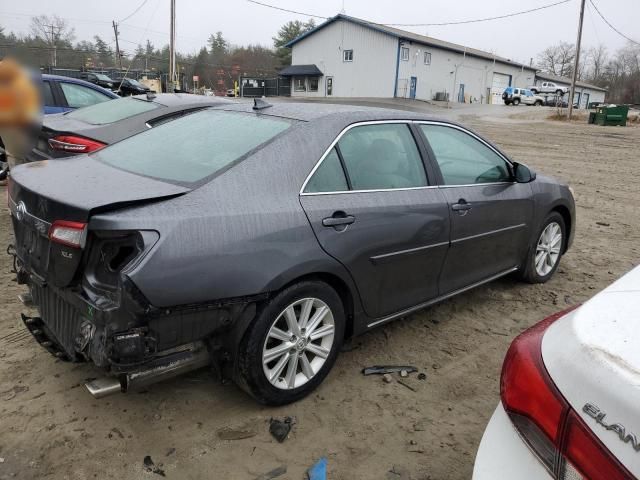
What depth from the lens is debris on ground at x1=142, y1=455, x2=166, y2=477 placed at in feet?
7.87

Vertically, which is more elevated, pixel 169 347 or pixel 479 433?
pixel 169 347

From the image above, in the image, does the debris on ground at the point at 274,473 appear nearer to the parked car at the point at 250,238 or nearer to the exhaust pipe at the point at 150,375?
the parked car at the point at 250,238

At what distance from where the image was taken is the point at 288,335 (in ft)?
9.14

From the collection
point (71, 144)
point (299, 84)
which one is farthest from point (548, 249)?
point (299, 84)

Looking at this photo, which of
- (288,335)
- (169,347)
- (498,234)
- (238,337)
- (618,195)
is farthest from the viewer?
(618,195)

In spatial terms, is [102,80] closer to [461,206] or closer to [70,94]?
[70,94]

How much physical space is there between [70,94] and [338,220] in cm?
733

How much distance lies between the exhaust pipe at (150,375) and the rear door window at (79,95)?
735cm

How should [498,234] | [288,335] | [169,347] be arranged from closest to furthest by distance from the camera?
1. [169,347]
2. [288,335]
3. [498,234]

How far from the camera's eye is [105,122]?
20.0ft

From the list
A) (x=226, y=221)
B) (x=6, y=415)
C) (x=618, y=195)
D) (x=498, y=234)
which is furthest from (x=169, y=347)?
(x=618, y=195)

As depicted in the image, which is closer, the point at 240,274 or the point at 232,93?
the point at 240,274

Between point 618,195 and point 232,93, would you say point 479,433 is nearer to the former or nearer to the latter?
point 618,195

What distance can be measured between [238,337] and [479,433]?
4.49 ft
